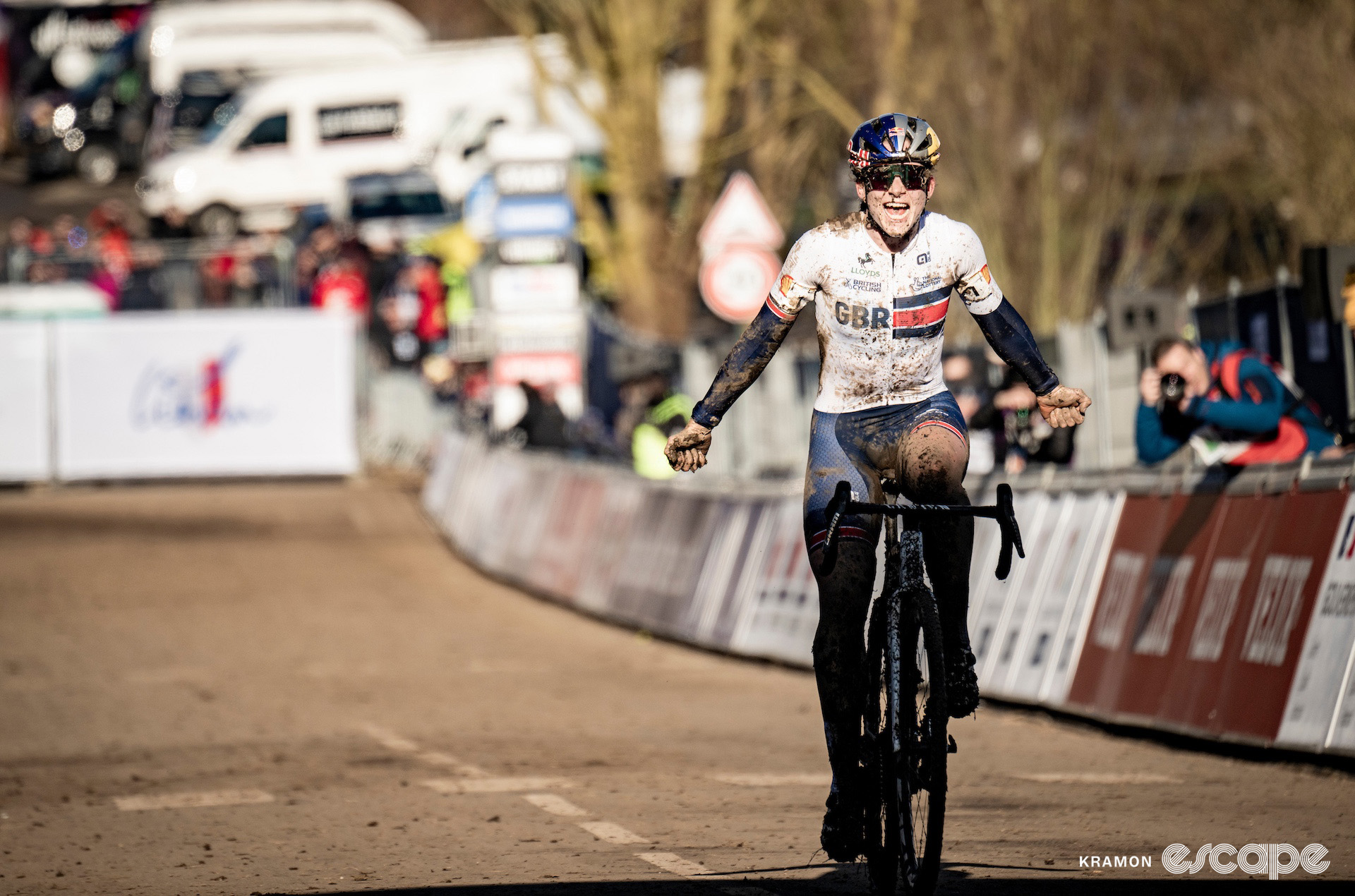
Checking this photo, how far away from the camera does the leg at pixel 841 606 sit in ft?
22.0

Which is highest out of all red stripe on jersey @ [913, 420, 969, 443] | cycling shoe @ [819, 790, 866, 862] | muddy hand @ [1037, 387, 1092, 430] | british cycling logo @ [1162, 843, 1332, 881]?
muddy hand @ [1037, 387, 1092, 430]

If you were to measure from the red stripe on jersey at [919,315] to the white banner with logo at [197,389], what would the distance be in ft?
76.5

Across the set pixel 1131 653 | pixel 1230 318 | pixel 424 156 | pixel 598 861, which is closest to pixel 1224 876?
pixel 598 861

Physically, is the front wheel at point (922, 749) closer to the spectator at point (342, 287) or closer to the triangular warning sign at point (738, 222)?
the triangular warning sign at point (738, 222)

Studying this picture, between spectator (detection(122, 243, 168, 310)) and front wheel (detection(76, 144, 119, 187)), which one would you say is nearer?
spectator (detection(122, 243, 168, 310))

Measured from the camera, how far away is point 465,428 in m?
27.6

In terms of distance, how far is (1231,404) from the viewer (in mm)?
11727

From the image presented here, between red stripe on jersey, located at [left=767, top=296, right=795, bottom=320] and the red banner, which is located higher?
red stripe on jersey, located at [left=767, top=296, right=795, bottom=320]

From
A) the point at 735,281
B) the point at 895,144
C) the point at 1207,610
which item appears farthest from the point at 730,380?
the point at 735,281

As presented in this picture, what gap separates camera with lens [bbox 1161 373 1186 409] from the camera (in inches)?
460

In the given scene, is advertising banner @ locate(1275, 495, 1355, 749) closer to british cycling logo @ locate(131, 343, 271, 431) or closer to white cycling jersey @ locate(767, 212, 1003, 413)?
white cycling jersey @ locate(767, 212, 1003, 413)

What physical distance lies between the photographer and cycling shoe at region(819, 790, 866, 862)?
5.41 meters

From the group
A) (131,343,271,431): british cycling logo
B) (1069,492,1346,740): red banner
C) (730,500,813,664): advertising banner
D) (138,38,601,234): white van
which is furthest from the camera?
(138,38,601,234): white van

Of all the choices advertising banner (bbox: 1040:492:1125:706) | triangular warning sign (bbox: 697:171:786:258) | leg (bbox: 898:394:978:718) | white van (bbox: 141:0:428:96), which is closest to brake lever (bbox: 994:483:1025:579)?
leg (bbox: 898:394:978:718)
